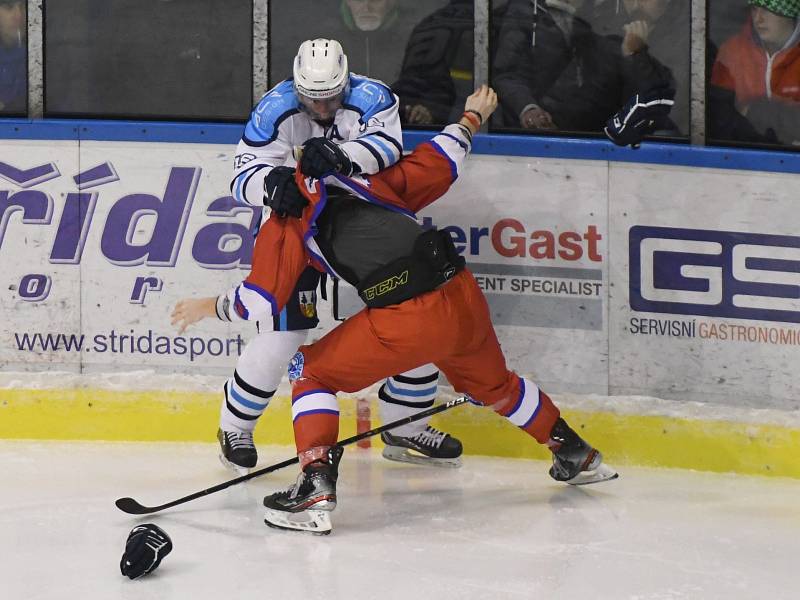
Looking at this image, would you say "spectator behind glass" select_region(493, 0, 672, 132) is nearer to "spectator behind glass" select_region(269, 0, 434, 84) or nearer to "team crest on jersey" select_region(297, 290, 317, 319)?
"spectator behind glass" select_region(269, 0, 434, 84)

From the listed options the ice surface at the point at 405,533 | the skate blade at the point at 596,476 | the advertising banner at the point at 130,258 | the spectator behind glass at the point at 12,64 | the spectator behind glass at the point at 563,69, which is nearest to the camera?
the ice surface at the point at 405,533

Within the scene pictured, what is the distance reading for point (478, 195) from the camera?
15.3ft

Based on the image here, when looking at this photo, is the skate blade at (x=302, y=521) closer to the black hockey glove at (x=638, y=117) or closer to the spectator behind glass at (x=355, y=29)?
the black hockey glove at (x=638, y=117)

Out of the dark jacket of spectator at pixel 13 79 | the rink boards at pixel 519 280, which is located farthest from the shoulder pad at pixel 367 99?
the dark jacket of spectator at pixel 13 79

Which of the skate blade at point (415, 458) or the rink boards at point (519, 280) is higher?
the rink boards at point (519, 280)

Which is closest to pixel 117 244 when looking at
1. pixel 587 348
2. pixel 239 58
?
pixel 239 58

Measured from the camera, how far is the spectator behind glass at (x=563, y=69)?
15.8 feet

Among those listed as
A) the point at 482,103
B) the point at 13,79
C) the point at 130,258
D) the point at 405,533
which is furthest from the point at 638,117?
the point at 13,79

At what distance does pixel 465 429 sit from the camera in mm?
4684

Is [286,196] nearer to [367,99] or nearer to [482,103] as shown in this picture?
[367,99]

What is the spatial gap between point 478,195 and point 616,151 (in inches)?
18.7

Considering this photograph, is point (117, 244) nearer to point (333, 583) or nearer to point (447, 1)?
point (447, 1)

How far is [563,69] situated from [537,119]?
0.64 feet

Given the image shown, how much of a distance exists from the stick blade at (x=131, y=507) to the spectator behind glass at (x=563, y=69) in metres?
1.90
